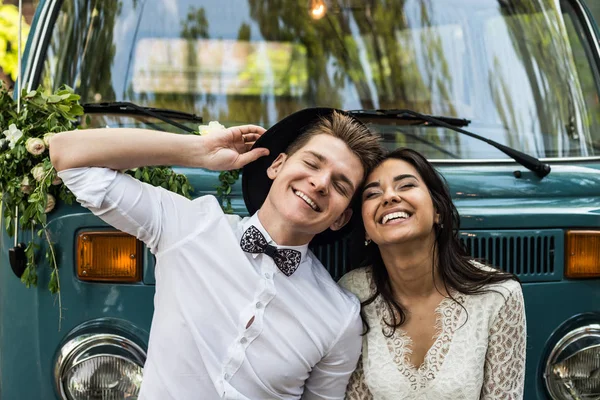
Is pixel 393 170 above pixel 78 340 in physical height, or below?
above

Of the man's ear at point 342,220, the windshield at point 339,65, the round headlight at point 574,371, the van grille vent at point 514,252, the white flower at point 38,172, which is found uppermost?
the windshield at point 339,65

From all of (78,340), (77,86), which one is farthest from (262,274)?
(77,86)

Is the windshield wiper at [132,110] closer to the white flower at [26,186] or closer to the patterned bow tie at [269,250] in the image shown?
the white flower at [26,186]

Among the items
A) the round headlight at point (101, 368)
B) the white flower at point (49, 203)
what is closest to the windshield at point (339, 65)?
the white flower at point (49, 203)

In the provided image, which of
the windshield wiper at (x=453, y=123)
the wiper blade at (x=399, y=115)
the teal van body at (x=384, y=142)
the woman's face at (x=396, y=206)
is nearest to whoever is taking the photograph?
the woman's face at (x=396, y=206)

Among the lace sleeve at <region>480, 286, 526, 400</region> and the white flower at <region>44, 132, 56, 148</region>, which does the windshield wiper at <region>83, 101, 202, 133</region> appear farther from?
the lace sleeve at <region>480, 286, 526, 400</region>

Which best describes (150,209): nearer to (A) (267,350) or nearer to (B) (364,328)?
(A) (267,350)

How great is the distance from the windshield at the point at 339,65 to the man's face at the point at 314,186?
662 mm

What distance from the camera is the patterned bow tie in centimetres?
283

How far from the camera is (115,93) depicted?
365 centimetres

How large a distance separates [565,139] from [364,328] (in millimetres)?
1451

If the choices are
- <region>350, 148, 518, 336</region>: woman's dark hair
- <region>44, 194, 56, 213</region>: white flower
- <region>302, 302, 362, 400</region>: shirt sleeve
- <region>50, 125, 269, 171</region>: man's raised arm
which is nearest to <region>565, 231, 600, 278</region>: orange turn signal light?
<region>350, 148, 518, 336</region>: woman's dark hair

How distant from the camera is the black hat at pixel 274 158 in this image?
120 inches

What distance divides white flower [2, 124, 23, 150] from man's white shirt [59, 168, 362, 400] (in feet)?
1.40
